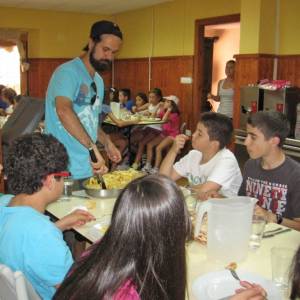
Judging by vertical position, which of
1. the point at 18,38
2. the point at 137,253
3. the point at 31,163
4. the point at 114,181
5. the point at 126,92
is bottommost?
the point at 114,181

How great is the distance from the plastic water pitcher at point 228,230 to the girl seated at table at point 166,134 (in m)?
4.79

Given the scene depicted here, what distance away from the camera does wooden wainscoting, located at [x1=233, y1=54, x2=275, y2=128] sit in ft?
18.0

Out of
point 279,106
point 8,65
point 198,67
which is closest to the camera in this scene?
point 279,106

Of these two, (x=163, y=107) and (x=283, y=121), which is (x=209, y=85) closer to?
(x=163, y=107)

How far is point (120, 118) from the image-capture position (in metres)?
6.45

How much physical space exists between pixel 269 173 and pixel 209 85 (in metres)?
5.77

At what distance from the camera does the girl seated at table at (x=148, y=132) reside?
6.76 metres

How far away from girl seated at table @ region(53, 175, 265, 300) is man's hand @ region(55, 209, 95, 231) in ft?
2.58

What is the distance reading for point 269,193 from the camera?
2.32 m

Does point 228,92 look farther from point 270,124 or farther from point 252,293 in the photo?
point 252,293

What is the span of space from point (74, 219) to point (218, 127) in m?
1.07

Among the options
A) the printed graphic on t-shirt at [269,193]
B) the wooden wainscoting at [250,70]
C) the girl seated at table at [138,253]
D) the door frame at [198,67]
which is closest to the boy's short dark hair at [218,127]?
the printed graphic on t-shirt at [269,193]

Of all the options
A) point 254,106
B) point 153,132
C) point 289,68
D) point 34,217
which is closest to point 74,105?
point 34,217

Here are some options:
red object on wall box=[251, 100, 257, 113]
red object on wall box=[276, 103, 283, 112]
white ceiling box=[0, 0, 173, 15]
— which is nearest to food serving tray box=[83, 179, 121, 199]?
red object on wall box=[276, 103, 283, 112]
